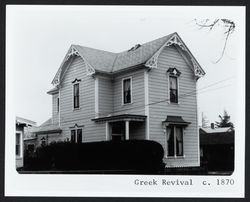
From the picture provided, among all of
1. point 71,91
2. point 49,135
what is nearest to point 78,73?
point 71,91

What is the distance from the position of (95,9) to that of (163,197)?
12.2 feet

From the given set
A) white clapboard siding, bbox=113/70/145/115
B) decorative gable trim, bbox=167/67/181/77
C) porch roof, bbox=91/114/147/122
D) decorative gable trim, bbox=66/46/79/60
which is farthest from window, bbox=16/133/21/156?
decorative gable trim, bbox=167/67/181/77

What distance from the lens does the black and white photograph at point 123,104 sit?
31.0 feet

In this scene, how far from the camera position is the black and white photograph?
9461mm

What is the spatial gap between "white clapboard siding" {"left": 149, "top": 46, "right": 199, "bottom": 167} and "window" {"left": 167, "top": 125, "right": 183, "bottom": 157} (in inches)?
4.5

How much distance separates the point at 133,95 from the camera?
12.0m

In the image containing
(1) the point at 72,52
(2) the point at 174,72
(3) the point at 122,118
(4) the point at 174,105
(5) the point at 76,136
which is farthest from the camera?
(2) the point at 174,72

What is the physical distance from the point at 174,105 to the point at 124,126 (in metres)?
1.21

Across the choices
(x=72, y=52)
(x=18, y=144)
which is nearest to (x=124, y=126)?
(x=72, y=52)

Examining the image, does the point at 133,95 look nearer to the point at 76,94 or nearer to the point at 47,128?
the point at 76,94

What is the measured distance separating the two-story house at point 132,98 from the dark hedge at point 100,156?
196 millimetres

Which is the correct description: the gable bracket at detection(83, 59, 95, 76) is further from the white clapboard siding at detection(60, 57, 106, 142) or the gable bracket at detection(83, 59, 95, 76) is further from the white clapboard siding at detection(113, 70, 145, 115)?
the white clapboard siding at detection(113, 70, 145, 115)

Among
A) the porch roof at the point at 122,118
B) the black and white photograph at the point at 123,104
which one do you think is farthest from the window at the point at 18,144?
the porch roof at the point at 122,118

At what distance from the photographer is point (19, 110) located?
9.96m
